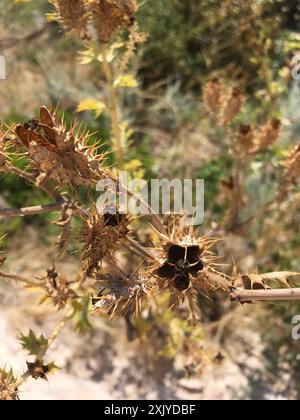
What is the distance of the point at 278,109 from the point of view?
Result: 9.18 ft

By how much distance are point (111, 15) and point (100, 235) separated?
2.78 ft

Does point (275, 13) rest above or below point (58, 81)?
above

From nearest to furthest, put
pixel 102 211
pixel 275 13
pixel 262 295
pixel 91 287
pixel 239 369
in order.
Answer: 1. pixel 262 295
2. pixel 102 211
3. pixel 91 287
4. pixel 239 369
5. pixel 275 13

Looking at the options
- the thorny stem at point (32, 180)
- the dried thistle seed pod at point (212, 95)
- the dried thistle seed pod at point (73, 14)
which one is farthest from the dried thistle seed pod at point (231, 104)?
the thorny stem at point (32, 180)

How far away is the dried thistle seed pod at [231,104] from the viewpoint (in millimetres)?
2041

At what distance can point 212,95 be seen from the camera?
6.90 ft

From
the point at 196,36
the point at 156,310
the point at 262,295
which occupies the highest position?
the point at 196,36

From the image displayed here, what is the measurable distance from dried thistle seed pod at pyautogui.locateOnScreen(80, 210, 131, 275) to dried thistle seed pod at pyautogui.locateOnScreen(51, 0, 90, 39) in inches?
30.5

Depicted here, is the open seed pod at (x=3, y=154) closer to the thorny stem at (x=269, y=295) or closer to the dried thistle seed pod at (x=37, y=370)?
the dried thistle seed pod at (x=37, y=370)

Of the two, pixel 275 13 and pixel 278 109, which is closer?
pixel 278 109

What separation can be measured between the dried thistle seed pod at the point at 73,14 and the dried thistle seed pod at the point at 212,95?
544mm

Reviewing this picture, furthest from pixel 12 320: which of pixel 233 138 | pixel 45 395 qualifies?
pixel 233 138

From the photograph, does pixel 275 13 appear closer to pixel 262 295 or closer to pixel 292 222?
pixel 292 222

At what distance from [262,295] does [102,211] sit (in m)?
0.49
